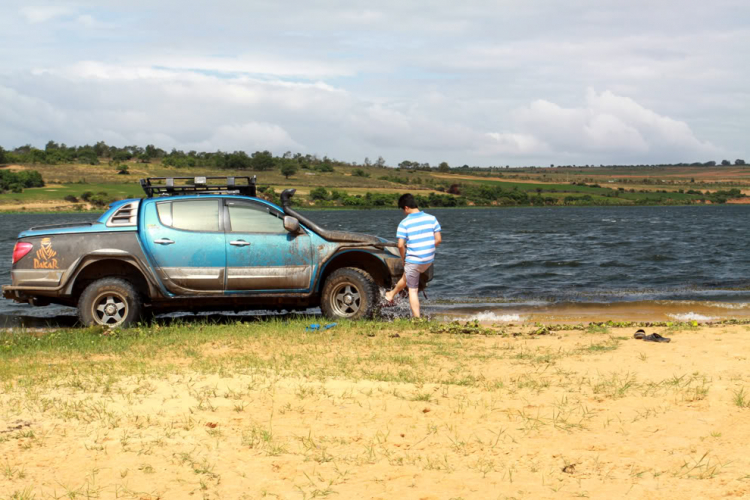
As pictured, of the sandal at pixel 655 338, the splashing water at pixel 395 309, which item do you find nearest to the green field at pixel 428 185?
the splashing water at pixel 395 309

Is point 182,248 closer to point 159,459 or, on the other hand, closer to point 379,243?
point 379,243

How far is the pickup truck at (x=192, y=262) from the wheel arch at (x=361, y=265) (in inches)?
1.2

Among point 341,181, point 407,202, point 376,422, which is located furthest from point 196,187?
point 341,181

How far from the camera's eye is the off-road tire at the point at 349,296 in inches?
421

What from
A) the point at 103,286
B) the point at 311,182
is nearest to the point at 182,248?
the point at 103,286

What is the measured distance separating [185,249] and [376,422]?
5440mm

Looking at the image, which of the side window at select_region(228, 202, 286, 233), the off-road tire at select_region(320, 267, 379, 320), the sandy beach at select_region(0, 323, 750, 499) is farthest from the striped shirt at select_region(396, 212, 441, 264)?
the sandy beach at select_region(0, 323, 750, 499)

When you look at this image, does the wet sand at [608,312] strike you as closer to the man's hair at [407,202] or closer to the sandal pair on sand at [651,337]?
the man's hair at [407,202]

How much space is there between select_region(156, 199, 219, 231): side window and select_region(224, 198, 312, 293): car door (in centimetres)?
19

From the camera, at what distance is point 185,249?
10.4m

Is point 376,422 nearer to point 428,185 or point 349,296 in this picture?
point 349,296

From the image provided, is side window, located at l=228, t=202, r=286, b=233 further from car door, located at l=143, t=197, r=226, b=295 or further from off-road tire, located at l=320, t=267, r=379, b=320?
off-road tire, located at l=320, t=267, r=379, b=320

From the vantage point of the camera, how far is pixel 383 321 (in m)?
10.7

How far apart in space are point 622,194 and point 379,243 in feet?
420
